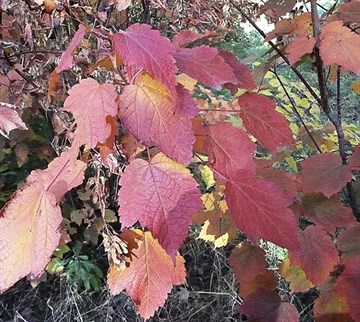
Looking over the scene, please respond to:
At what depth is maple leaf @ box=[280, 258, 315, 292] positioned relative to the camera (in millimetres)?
1047

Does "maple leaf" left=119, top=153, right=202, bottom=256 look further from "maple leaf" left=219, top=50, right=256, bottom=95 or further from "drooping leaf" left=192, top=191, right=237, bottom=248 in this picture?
"drooping leaf" left=192, top=191, right=237, bottom=248

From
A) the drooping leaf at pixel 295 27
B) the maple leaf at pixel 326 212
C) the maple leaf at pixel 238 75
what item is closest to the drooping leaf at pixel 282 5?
the drooping leaf at pixel 295 27

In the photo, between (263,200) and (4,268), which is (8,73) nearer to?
(4,268)

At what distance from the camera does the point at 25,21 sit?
3.77 ft

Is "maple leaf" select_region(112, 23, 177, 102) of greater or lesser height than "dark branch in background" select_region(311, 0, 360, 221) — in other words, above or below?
above

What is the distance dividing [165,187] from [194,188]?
0.12 feet

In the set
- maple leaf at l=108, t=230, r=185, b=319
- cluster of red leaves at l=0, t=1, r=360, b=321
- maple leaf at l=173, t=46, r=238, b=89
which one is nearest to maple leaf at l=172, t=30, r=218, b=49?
cluster of red leaves at l=0, t=1, r=360, b=321

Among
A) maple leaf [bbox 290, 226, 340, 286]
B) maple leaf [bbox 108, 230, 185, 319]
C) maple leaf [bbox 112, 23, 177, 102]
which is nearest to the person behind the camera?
maple leaf [bbox 112, 23, 177, 102]

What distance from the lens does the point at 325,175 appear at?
40.0 inches

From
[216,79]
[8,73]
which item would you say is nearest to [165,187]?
[216,79]

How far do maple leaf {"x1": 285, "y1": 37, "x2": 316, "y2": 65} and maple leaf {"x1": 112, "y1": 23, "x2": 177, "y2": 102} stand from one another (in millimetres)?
425

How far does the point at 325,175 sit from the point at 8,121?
67 cm

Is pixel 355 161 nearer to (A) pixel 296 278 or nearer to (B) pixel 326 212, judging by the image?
(B) pixel 326 212

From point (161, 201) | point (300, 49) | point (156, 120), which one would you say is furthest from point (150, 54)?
point (300, 49)
